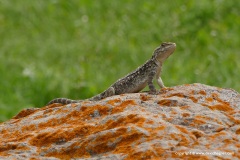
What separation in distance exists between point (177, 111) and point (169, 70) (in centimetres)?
884

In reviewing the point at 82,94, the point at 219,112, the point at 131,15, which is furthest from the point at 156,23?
the point at 219,112

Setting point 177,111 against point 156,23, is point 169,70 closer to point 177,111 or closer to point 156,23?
point 156,23

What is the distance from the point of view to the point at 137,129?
16.6ft

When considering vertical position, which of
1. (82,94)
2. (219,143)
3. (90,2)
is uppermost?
(90,2)

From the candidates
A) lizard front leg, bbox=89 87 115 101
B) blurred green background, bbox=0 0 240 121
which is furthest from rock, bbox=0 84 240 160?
blurred green background, bbox=0 0 240 121

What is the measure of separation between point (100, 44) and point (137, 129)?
11.4 metres

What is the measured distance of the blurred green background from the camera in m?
13.7

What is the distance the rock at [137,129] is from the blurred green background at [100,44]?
22.4 feet

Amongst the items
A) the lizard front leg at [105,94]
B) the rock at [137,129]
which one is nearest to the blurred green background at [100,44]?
the lizard front leg at [105,94]

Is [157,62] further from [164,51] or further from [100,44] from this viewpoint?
[100,44]

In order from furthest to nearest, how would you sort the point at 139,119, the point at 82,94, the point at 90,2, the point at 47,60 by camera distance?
1. the point at 90,2
2. the point at 47,60
3. the point at 82,94
4. the point at 139,119

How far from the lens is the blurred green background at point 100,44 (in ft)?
44.8

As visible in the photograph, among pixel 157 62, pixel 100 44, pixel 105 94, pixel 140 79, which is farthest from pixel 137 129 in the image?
pixel 100 44

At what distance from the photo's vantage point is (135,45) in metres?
16.1
